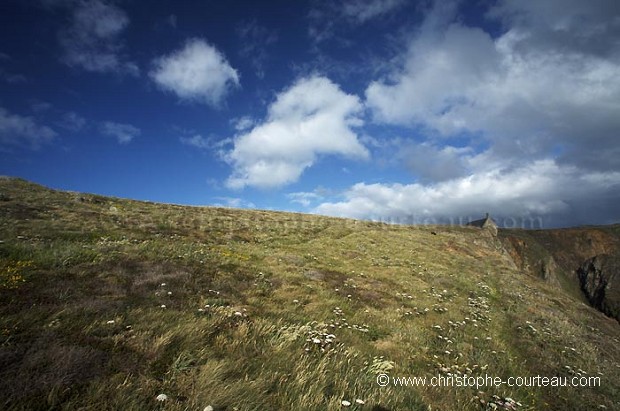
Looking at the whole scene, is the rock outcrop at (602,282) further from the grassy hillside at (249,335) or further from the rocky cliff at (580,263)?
the grassy hillside at (249,335)

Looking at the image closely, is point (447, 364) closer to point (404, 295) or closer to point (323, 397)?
point (323, 397)

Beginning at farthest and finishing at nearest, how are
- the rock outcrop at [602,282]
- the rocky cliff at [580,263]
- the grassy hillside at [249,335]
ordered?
the rocky cliff at [580,263]
the rock outcrop at [602,282]
the grassy hillside at [249,335]

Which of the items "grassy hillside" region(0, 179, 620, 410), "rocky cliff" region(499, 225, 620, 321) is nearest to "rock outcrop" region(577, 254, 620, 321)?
"rocky cliff" region(499, 225, 620, 321)

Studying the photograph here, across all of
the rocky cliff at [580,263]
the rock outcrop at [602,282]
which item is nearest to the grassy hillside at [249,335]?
the rocky cliff at [580,263]

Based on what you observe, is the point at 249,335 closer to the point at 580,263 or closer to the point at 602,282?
the point at 602,282

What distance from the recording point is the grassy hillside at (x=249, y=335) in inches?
195

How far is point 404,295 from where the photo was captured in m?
18.8

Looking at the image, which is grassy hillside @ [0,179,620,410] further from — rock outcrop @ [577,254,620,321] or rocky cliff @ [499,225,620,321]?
rock outcrop @ [577,254,620,321]

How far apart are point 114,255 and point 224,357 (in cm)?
1180

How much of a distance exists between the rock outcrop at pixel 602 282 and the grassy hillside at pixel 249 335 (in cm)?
16917

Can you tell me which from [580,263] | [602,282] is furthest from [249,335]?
[580,263]

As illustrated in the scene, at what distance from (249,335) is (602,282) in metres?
212

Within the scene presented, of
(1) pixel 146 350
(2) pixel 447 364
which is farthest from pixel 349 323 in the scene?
(1) pixel 146 350

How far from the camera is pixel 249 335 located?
7789 mm
